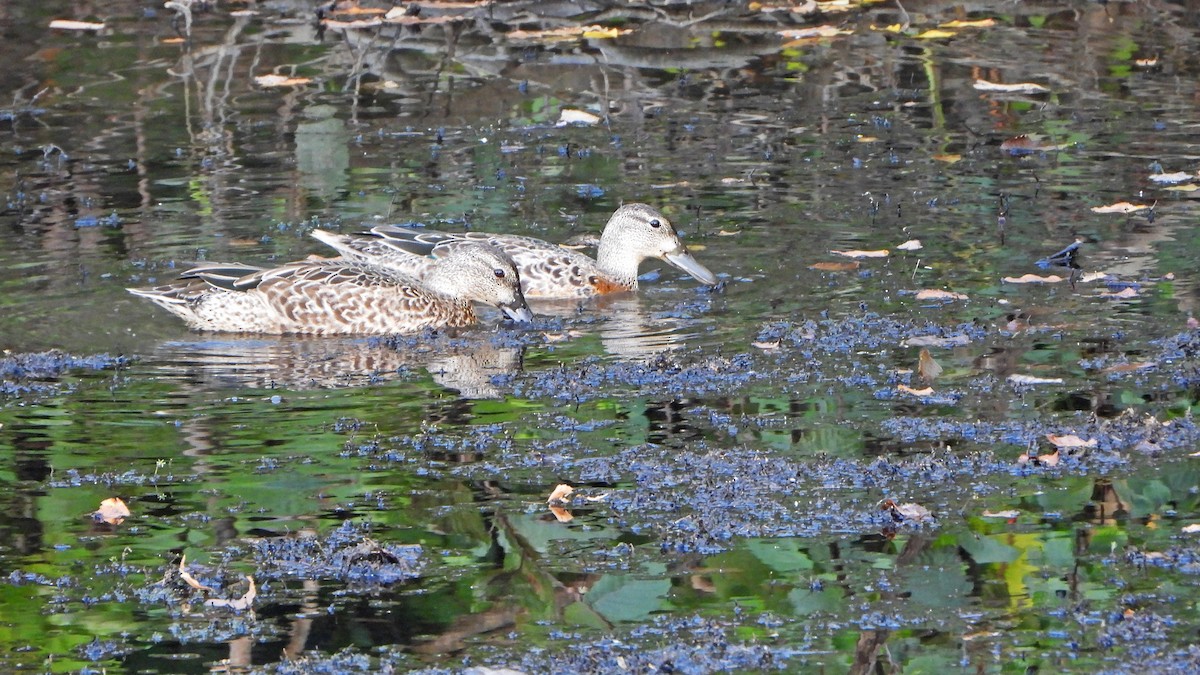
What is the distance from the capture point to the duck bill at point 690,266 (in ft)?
34.4

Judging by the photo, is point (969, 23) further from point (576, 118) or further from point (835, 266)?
point (835, 266)

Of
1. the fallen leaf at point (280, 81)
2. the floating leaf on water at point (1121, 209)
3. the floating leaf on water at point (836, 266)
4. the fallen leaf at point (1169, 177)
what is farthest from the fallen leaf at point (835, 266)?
the fallen leaf at point (280, 81)

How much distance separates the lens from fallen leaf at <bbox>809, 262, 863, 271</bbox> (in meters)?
10.4

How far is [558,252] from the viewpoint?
1098 centimetres

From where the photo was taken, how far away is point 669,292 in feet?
35.9

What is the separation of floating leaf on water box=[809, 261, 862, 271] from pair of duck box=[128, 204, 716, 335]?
0.60 meters

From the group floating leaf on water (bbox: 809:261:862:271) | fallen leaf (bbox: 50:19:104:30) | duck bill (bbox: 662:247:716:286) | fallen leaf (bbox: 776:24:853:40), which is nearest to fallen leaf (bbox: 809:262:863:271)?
floating leaf on water (bbox: 809:261:862:271)

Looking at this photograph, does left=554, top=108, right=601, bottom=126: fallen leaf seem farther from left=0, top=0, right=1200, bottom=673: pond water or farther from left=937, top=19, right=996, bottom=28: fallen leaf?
left=937, top=19, right=996, bottom=28: fallen leaf

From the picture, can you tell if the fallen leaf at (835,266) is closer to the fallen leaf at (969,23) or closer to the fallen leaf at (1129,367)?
the fallen leaf at (1129,367)

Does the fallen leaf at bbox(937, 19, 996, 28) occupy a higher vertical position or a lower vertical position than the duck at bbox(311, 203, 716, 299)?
higher

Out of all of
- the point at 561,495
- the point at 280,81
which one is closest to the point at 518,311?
the point at 561,495

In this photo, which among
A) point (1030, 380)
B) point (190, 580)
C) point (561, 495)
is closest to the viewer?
point (190, 580)

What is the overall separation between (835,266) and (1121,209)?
212 centimetres

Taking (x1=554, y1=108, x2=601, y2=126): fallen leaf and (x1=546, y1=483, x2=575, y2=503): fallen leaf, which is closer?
(x1=546, y1=483, x2=575, y2=503): fallen leaf
